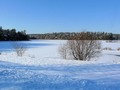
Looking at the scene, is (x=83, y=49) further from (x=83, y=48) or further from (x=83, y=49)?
(x=83, y=48)

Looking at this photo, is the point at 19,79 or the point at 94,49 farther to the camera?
the point at 94,49

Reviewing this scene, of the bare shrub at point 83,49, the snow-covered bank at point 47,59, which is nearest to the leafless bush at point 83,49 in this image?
the bare shrub at point 83,49

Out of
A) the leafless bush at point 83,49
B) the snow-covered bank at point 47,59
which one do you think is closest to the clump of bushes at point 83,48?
the leafless bush at point 83,49

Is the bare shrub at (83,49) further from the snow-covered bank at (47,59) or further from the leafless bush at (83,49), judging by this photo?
the snow-covered bank at (47,59)

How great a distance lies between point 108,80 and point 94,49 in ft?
89.9

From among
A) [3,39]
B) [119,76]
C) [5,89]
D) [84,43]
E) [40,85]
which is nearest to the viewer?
[5,89]

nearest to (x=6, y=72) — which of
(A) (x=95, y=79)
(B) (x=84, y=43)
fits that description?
(A) (x=95, y=79)

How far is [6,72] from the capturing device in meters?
10.1

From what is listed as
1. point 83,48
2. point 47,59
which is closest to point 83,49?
point 83,48

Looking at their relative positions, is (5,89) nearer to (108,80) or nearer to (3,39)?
(108,80)

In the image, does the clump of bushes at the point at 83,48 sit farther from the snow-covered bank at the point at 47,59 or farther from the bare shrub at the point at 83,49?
the snow-covered bank at the point at 47,59

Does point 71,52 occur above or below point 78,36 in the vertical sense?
below

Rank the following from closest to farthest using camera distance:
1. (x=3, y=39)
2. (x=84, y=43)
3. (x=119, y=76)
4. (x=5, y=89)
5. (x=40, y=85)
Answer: (x=5, y=89)
(x=40, y=85)
(x=119, y=76)
(x=84, y=43)
(x=3, y=39)

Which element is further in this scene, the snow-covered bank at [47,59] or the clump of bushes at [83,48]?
the clump of bushes at [83,48]
